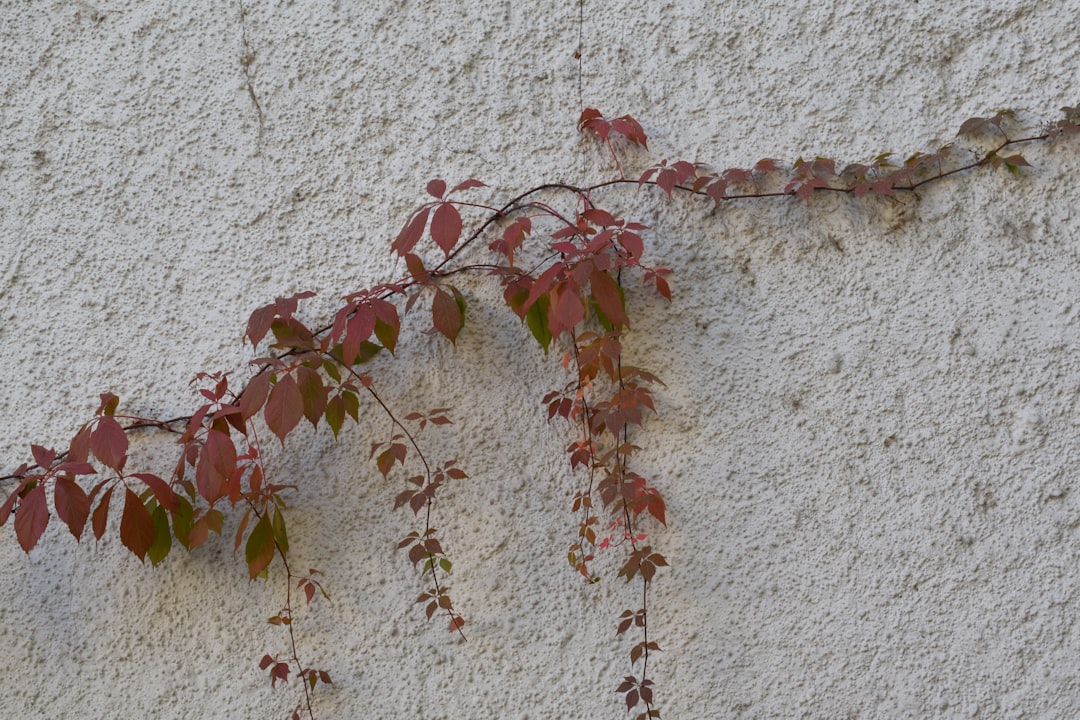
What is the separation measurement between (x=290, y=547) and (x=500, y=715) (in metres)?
0.53

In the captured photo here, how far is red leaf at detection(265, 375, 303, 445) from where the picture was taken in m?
1.51

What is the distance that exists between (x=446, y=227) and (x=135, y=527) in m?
0.79

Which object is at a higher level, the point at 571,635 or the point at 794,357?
the point at 794,357

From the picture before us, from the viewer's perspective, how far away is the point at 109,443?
1557 millimetres

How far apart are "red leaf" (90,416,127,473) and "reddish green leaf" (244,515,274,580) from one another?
270 mm

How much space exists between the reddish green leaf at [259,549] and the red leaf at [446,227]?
63 cm

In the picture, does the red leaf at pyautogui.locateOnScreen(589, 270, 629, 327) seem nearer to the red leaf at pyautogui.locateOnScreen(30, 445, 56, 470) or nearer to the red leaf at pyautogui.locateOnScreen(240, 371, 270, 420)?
the red leaf at pyautogui.locateOnScreen(240, 371, 270, 420)

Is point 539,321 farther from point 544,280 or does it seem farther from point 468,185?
point 468,185

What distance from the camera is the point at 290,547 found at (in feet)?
5.76

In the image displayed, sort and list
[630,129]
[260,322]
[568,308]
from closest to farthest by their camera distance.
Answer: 1. [568,308]
2. [260,322]
3. [630,129]

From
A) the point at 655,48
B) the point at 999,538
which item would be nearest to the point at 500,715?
the point at 999,538

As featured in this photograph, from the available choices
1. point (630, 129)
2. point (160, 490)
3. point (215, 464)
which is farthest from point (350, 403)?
point (630, 129)

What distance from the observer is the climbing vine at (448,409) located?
5.20 feet

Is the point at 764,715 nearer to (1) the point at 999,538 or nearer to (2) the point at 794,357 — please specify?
(1) the point at 999,538
